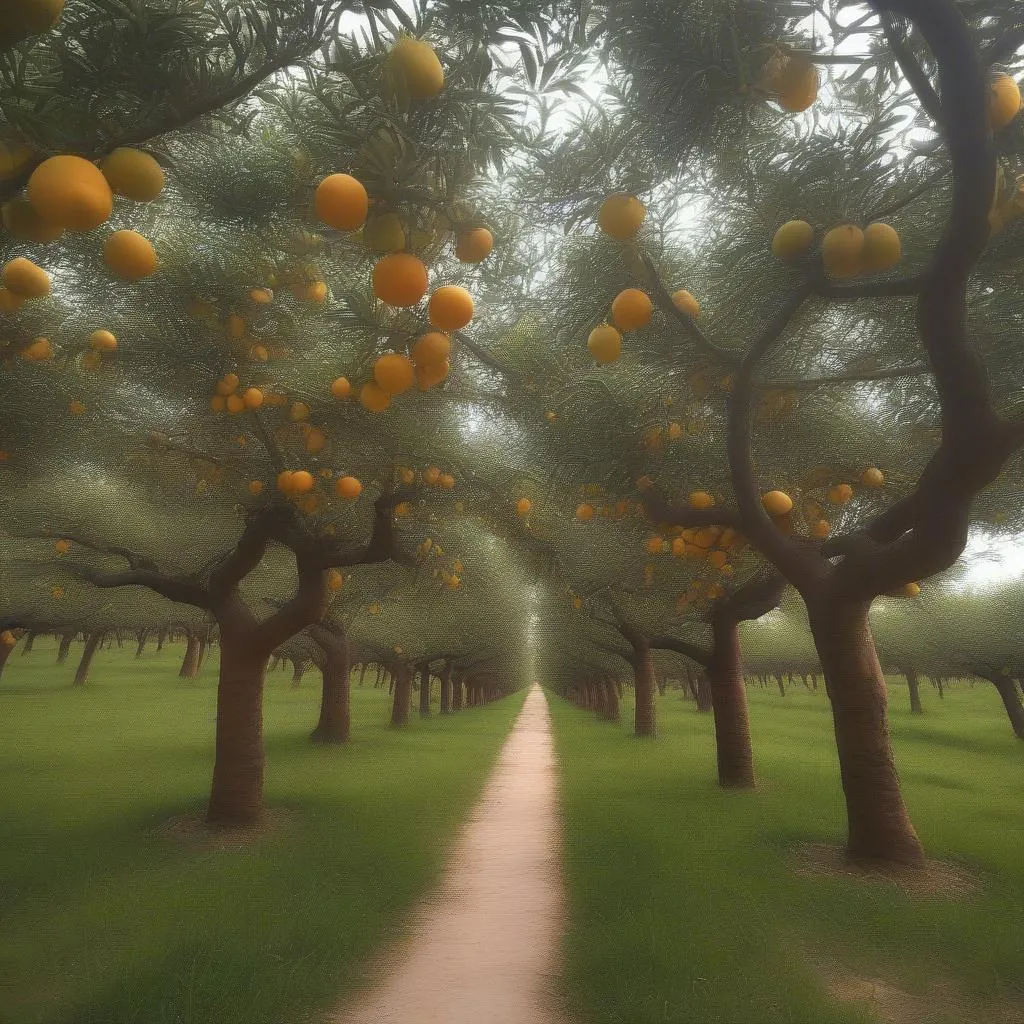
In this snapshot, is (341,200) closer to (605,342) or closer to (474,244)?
(474,244)

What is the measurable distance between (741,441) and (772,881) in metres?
5.23

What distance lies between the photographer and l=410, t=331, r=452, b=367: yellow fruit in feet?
11.1

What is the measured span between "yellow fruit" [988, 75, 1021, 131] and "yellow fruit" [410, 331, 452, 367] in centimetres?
332

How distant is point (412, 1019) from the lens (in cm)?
506

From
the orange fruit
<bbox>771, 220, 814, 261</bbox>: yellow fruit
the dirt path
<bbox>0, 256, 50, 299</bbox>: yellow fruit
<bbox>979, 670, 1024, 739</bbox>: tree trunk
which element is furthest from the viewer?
<bbox>979, 670, 1024, 739</bbox>: tree trunk

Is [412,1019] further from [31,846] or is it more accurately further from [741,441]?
[31,846]

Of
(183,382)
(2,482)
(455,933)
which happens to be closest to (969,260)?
(455,933)

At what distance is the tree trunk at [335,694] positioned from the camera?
20.3m

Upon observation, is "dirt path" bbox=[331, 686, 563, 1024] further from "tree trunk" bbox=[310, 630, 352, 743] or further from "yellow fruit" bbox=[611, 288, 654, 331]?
"tree trunk" bbox=[310, 630, 352, 743]

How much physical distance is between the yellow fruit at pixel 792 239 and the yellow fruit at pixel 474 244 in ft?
6.90

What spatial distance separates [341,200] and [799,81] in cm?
260

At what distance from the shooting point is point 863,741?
784 centimetres

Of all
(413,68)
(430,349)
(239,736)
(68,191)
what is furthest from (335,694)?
(413,68)

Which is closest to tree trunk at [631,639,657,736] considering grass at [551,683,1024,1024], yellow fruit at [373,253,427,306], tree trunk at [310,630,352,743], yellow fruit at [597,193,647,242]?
grass at [551,683,1024,1024]
